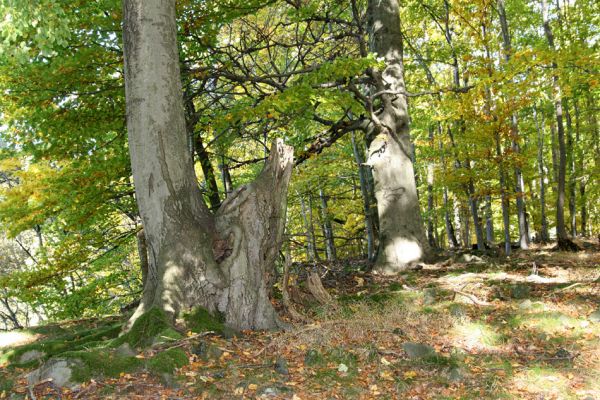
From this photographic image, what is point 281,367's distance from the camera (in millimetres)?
4410

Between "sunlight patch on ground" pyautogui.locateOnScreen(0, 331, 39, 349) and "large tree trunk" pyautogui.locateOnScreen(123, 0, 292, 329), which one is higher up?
"large tree trunk" pyautogui.locateOnScreen(123, 0, 292, 329)

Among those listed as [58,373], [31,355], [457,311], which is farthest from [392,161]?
[58,373]

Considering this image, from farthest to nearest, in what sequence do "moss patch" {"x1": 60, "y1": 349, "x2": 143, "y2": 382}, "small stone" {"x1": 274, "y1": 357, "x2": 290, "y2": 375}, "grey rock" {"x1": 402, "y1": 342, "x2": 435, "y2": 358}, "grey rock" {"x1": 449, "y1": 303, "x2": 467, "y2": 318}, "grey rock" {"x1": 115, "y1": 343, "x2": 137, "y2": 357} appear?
1. "grey rock" {"x1": 449, "y1": 303, "x2": 467, "y2": 318}
2. "grey rock" {"x1": 402, "y1": 342, "x2": 435, "y2": 358}
3. "grey rock" {"x1": 115, "y1": 343, "x2": 137, "y2": 357}
4. "small stone" {"x1": 274, "y1": 357, "x2": 290, "y2": 375}
5. "moss patch" {"x1": 60, "y1": 349, "x2": 143, "y2": 382}

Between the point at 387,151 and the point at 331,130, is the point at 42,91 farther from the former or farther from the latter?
the point at 387,151

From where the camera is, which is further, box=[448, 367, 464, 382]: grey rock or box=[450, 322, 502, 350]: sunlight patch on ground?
box=[450, 322, 502, 350]: sunlight patch on ground

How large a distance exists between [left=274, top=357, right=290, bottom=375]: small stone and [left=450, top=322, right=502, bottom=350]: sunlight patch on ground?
212 centimetres

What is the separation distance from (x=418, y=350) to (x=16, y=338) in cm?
587

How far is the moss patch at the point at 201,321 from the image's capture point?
16.7ft

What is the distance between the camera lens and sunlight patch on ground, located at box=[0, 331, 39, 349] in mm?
6485

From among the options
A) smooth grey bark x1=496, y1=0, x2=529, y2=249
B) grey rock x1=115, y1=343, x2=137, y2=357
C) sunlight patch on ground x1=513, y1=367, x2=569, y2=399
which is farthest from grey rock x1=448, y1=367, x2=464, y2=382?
smooth grey bark x1=496, y1=0, x2=529, y2=249

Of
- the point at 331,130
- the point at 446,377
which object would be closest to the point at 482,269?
the point at 331,130

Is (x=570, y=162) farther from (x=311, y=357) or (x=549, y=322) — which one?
(x=311, y=357)

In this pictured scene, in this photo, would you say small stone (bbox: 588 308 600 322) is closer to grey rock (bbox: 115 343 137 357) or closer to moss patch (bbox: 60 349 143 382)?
moss patch (bbox: 60 349 143 382)

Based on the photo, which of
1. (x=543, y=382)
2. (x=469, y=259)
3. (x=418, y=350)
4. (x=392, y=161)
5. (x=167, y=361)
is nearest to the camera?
(x=543, y=382)
